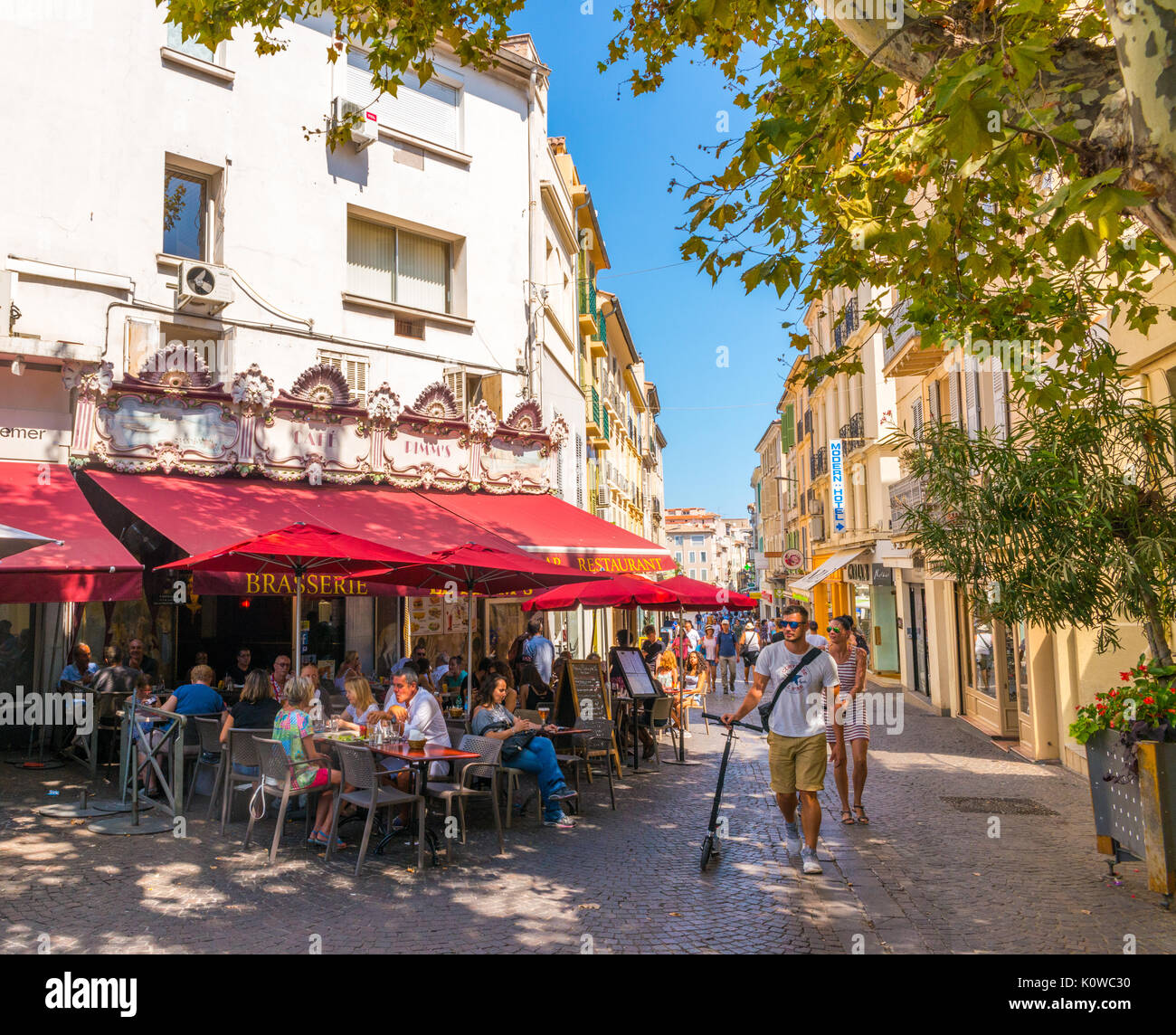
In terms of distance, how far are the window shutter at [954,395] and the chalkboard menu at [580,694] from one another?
31.9ft

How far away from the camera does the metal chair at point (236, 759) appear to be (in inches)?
326

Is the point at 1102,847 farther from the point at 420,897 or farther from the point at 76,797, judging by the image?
the point at 76,797

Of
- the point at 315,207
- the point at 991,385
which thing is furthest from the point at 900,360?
the point at 315,207

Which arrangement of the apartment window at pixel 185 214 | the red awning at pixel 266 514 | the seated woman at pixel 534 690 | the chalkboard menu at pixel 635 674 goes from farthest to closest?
the apartment window at pixel 185 214
the chalkboard menu at pixel 635 674
the seated woman at pixel 534 690
the red awning at pixel 266 514

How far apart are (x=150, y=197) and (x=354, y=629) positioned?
23.8ft

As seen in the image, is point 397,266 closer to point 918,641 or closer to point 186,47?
point 186,47

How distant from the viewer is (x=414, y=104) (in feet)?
55.4

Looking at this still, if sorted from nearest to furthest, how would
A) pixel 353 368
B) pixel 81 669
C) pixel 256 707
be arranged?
pixel 256 707 → pixel 81 669 → pixel 353 368

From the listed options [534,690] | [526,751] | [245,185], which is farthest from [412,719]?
[245,185]

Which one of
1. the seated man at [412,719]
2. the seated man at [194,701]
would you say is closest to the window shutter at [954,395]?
the seated man at [412,719]

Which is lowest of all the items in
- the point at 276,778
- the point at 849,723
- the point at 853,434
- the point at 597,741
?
the point at 597,741

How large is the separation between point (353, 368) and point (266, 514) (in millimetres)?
4214

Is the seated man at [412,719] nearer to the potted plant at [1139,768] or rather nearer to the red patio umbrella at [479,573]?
the red patio umbrella at [479,573]

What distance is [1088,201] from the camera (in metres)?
4.02
